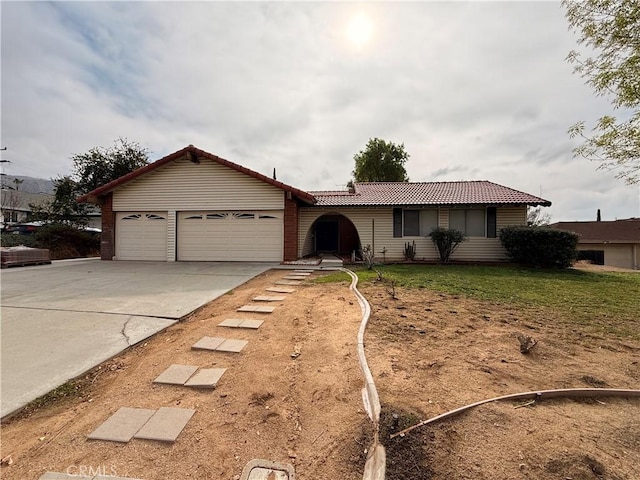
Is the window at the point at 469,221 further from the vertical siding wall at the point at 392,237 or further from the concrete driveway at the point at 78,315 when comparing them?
the concrete driveway at the point at 78,315

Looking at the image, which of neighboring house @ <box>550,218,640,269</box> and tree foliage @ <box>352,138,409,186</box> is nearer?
neighboring house @ <box>550,218,640,269</box>

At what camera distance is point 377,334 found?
424 cm

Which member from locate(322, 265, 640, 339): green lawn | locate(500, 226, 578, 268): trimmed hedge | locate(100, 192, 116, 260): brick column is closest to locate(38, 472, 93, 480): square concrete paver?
locate(322, 265, 640, 339): green lawn

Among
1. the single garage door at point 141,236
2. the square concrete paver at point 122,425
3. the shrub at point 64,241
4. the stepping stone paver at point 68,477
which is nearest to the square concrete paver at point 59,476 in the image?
the stepping stone paver at point 68,477

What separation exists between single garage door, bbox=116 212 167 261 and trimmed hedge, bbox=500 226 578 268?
1518 centimetres

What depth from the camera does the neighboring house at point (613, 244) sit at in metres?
22.7

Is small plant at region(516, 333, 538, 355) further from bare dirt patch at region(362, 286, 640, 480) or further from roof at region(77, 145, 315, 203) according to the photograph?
roof at region(77, 145, 315, 203)

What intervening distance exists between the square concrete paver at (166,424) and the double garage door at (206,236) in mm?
9997

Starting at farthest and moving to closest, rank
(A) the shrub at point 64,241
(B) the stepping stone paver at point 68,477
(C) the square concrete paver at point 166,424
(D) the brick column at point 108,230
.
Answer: (A) the shrub at point 64,241 < (D) the brick column at point 108,230 < (C) the square concrete paver at point 166,424 < (B) the stepping stone paver at point 68,477

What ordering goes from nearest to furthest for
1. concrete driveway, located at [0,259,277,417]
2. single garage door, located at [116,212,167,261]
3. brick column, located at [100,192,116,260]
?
concrete driveway, located at [0,259,277,417], single garage door, located at [116,212,167,261], brick column, located at [100,192,116,260]

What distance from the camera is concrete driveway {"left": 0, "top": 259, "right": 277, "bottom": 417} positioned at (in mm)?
3307

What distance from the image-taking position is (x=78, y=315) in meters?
5.14

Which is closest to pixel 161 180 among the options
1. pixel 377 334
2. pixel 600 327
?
pixel 377 334

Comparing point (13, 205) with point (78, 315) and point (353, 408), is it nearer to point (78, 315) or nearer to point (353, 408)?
point (78, 315)
